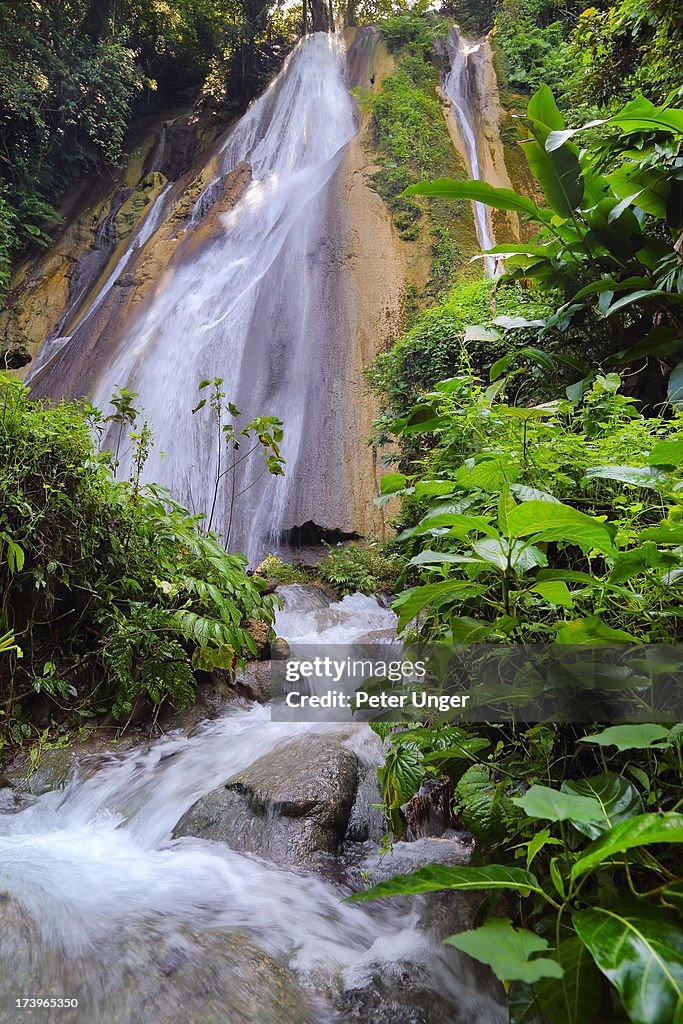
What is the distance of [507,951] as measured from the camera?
0.67 m

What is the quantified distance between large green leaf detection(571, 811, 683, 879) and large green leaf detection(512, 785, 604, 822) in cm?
3

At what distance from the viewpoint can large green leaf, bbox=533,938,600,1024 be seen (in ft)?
2.53

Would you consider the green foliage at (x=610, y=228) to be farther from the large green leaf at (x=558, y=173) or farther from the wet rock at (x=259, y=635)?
the wet rock at (x=259, y=635)

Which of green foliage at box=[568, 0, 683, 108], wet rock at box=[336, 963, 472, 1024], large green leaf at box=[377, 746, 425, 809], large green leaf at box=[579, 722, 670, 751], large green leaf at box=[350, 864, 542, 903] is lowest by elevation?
wet rock at box=[336, 963, 472, 1024]

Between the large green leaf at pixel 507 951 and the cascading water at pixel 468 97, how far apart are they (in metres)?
9.32

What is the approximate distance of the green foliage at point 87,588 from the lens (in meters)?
2.83

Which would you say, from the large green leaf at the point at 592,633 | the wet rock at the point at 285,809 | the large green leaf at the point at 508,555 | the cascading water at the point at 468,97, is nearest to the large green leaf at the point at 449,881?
the large green leaf at the point at 592,633

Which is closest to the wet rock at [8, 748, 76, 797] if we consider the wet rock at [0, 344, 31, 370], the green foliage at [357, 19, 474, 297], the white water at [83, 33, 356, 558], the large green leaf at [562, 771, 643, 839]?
the large green leaf at [562, 771, 643, 839]

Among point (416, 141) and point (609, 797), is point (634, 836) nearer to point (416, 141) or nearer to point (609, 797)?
point (609, 797)

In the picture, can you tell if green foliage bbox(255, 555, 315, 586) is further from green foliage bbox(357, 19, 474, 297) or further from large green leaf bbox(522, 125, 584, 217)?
green foliage bbox(357, 19, 474, 297)

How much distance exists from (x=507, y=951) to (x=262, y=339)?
8358 millimetres

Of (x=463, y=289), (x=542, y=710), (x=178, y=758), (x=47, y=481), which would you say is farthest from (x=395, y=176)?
(x=542, y=710)

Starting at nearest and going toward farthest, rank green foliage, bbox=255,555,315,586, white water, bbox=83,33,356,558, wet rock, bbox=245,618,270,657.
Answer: wet rock, bbox=245,618,270,657 < green foliage, bbox=255,555,315,586 < white water, bbox=83,33,356,558

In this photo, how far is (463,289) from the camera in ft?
24.3
